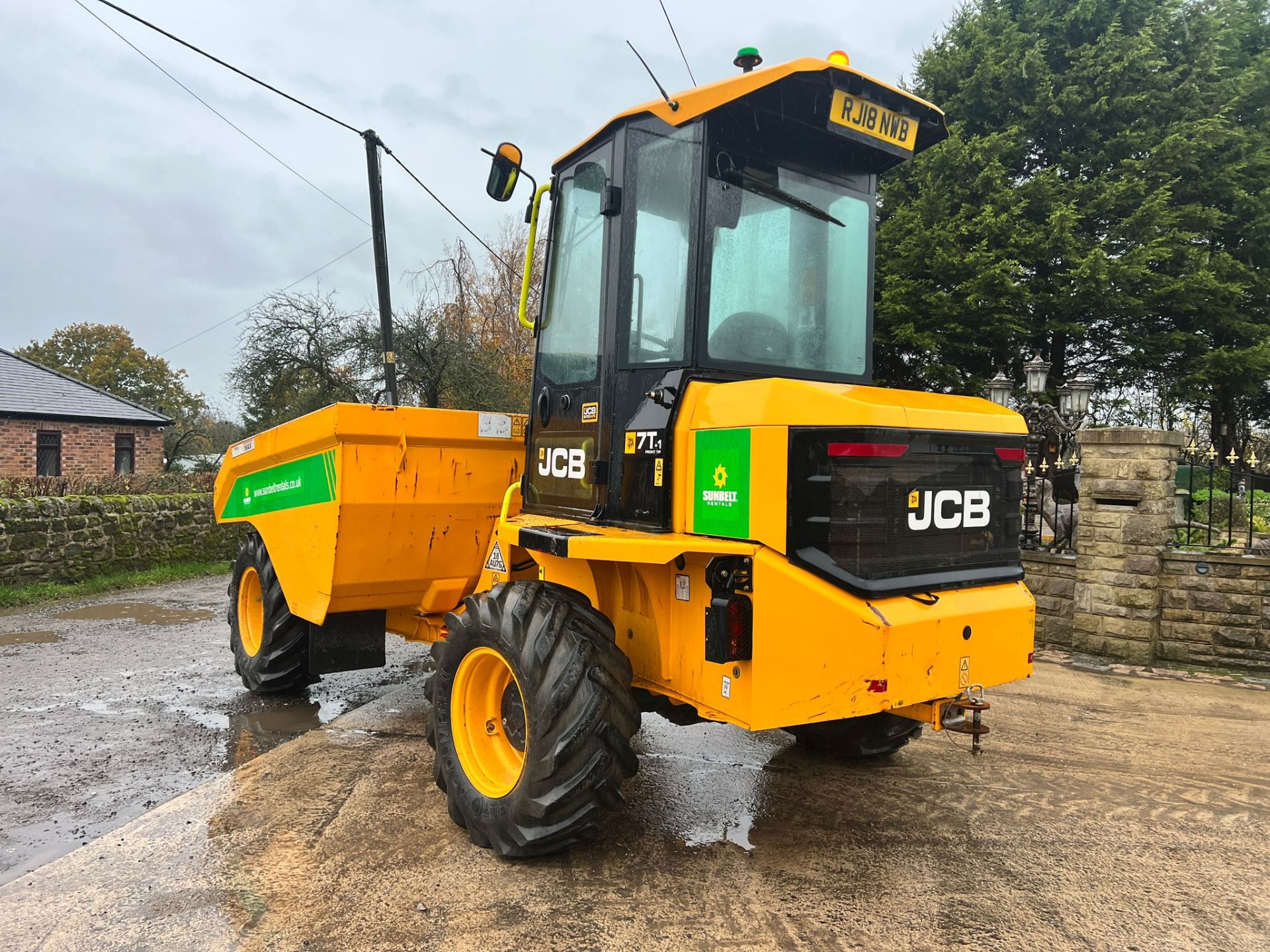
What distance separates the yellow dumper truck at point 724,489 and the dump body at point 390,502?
75 cm

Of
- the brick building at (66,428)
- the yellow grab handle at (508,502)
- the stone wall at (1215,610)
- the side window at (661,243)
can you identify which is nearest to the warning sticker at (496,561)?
the yellow grab handle at (508,502)

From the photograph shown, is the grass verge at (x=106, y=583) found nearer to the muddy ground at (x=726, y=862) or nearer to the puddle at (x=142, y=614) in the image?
the puddle at (x=142, y=614)

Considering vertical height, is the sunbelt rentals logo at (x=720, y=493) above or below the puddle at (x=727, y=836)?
above

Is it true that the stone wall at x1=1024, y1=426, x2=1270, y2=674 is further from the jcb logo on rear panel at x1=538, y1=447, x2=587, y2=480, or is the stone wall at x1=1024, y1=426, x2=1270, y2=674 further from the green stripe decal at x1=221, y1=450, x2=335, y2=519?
the green stripe decal at x1=221, y1=450, x2=335, y2=519

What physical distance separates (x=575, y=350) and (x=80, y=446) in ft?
81.0

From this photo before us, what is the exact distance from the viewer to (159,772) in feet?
14.5

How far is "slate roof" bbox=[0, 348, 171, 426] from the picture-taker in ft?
72.6

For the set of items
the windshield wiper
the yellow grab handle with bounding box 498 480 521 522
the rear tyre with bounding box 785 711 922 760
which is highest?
the windshield wiper

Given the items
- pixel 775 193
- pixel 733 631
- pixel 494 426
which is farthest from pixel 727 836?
pixel 775 193

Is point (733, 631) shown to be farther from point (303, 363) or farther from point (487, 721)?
point (303, 363)

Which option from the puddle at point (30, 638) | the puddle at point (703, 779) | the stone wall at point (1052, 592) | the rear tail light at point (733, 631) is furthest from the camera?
the puddle at point (30, 638)

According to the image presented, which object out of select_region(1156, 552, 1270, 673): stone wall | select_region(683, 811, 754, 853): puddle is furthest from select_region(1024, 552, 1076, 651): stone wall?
select_region(683, 811, 754, 853): puddle

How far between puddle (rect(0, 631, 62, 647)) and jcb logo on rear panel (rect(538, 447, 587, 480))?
6.45 metres

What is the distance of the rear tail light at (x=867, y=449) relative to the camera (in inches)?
110
